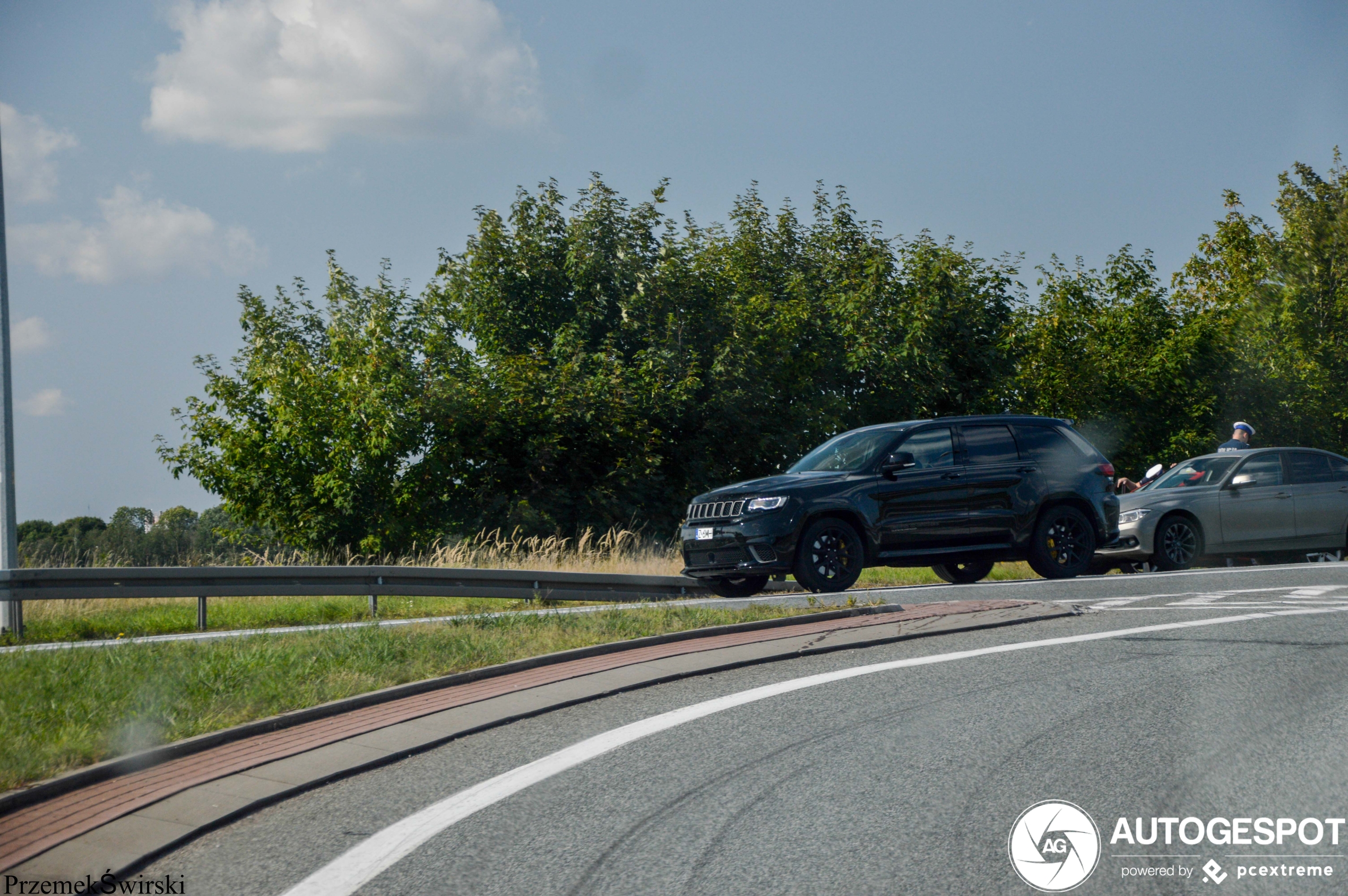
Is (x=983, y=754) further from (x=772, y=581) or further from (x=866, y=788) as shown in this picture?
(x=772, y=581)

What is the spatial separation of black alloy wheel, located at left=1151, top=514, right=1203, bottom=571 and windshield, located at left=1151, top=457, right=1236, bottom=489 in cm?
50

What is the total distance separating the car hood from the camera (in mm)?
11633

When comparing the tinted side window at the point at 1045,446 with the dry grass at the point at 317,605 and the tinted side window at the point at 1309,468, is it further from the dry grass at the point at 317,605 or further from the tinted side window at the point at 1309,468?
the tinted side window at the point at 1309,468

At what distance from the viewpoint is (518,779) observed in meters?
4.94

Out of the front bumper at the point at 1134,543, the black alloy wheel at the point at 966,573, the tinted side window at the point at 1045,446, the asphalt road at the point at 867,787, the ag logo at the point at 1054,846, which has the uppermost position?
→ the tinted side window at the point at 1045,446

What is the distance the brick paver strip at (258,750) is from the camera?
4.37 metres

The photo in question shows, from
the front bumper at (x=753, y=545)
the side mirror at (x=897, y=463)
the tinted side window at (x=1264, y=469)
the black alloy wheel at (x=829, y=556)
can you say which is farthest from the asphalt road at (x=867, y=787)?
the tinted side window at (x=1264, y=469)

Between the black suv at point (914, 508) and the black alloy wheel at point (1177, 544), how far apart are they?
174cm

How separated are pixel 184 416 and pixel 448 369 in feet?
19.8

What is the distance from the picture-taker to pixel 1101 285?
42.6 metres

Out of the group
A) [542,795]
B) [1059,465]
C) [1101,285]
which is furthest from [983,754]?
[1101,285]

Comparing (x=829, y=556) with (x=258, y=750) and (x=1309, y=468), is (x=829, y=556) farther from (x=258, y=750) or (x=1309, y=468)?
(x=1309, y=468)

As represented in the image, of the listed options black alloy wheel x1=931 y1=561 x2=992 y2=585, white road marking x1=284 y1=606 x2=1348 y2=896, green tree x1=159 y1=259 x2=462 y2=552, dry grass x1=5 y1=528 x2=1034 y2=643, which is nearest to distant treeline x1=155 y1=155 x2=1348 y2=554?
green tree x1=159 y1=259 x2=462 y2=552

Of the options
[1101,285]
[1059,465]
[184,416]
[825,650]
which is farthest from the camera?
[1101,285]
